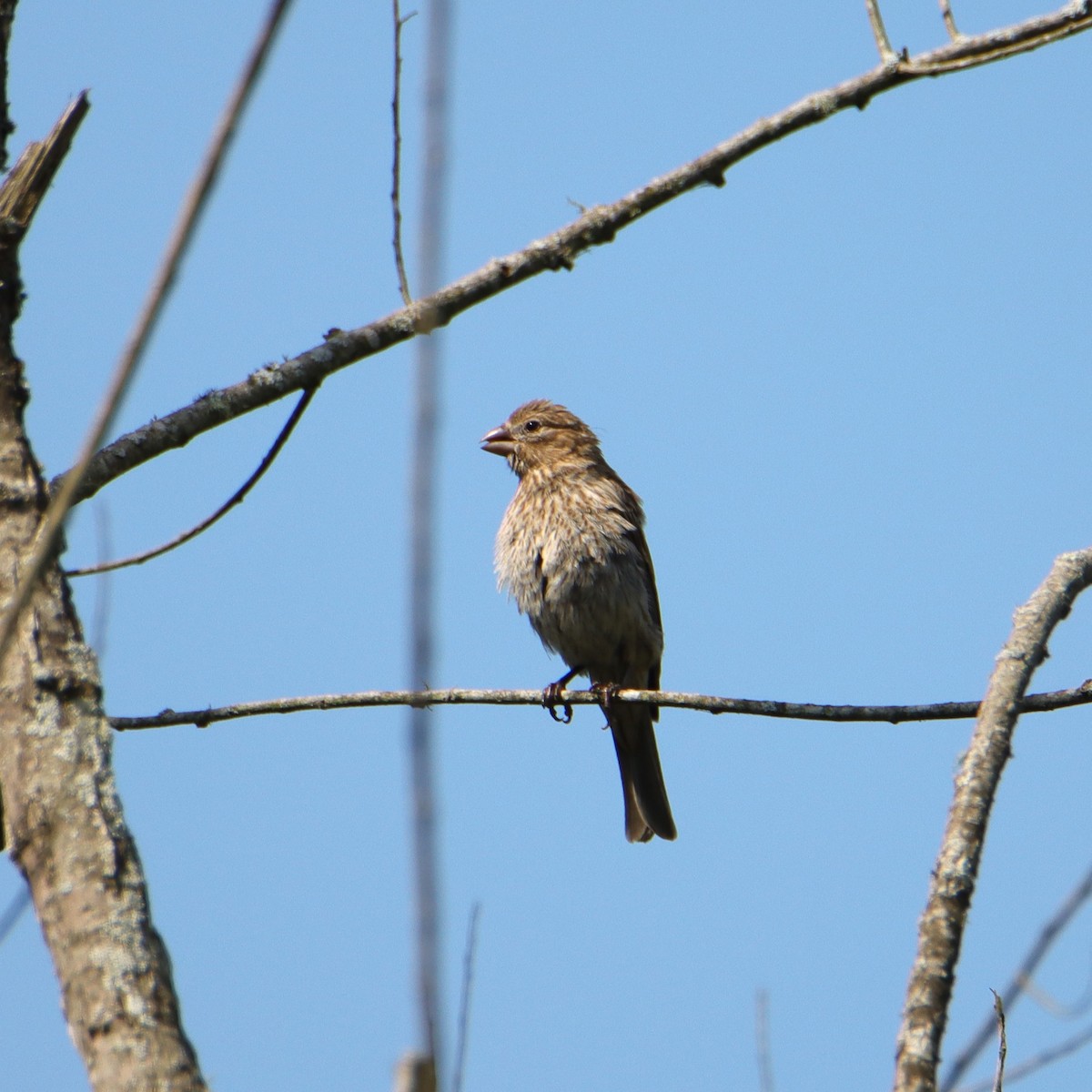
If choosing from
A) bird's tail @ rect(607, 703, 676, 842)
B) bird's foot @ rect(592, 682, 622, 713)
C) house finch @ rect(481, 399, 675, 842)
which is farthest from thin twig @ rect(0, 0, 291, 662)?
bird's tail @ rect(607, 703, 676, 842)

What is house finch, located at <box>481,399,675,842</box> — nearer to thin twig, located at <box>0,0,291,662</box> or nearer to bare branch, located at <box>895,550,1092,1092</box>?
bare branch, located at <box>895,550,1092,1092</box>

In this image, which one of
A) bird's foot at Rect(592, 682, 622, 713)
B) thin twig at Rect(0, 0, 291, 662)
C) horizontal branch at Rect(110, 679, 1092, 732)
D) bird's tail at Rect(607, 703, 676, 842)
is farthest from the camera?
bird's tail at Rect(607, 703, 676, 842)

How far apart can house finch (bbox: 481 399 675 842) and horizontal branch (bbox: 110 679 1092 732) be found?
1.98 m

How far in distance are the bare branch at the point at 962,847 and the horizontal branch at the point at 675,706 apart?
25.6 inches

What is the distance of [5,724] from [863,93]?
1.98 m

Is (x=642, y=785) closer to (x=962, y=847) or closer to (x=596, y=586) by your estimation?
(x=596, y=586)

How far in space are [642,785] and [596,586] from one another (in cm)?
118

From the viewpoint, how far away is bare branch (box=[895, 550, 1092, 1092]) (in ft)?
5.30

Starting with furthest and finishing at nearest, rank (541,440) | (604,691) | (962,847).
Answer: (541,440), (604,691), (962,847)

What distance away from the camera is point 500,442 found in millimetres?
7574

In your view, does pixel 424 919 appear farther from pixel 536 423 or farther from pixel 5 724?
pixel 536 423

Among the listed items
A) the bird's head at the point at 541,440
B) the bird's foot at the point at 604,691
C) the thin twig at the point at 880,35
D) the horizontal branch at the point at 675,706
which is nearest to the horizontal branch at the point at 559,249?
the thin twig at the point at 880,35

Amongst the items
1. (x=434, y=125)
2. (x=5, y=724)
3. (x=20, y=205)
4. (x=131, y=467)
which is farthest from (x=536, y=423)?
(x=434, y=125)

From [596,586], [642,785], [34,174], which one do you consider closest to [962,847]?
[34,174]
